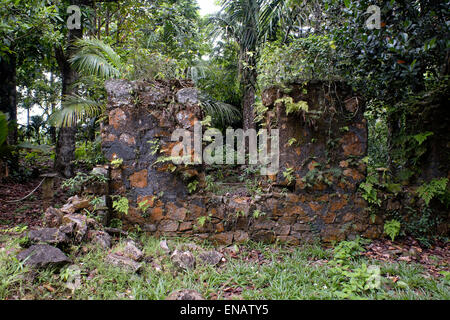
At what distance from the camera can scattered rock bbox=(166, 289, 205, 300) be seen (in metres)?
2.18

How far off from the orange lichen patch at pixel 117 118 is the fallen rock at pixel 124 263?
1792mm

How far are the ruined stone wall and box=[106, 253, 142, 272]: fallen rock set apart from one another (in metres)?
0.93

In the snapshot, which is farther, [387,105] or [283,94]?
[387,105]

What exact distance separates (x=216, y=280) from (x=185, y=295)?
0.51m

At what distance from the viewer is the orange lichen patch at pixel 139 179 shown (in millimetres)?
3633

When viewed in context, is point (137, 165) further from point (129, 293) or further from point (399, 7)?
point (399, 7)

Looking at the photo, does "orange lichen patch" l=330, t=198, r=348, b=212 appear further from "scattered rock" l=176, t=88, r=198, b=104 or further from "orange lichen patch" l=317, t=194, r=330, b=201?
"scattered rock" l=176, t=88, r=198, b=104

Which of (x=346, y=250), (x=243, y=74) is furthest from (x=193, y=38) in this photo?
(x=346, y=250)

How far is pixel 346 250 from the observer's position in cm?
324

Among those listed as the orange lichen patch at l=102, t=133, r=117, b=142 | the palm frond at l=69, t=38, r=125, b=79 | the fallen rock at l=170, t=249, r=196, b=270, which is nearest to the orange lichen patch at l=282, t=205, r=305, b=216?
the fallen rock at l=170, t=249, r=196, b=270

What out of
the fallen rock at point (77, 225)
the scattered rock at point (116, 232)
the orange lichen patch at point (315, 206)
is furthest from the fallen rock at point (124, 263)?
the orange lichen patch at point (315, 206)

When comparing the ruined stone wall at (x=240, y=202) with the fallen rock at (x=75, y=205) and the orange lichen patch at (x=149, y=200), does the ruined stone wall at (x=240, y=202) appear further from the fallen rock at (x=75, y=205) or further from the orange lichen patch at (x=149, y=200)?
the fallen rock at (x=75, y=205)

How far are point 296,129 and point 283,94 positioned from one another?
53 centimetres

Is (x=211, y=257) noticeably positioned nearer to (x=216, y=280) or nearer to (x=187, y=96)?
(x=216, y=280)
